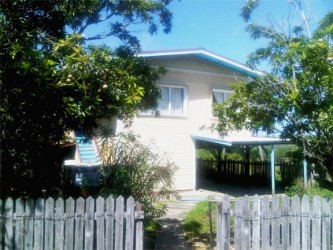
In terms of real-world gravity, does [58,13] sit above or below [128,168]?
above

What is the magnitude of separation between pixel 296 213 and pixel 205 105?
11152 millimetres

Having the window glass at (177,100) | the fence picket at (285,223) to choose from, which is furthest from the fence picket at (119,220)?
the window glass at (177,100)

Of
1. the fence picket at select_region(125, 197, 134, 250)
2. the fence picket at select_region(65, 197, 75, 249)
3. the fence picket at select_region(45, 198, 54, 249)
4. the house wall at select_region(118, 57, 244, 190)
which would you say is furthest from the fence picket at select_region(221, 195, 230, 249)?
the house wall at select_region(118, 57, 244, 190)

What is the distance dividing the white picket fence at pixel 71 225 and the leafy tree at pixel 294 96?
3.15m

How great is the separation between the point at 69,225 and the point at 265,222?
2958 mm

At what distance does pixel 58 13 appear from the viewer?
279 inches

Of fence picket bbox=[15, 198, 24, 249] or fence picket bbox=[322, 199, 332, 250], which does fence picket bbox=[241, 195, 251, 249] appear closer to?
fence picket bbox=[322, 199, 332, 250]

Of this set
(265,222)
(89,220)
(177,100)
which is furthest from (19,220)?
(177,100)

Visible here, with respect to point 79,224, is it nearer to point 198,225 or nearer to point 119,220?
point 119,220

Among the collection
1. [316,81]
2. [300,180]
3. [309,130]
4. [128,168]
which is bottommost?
[300,180]

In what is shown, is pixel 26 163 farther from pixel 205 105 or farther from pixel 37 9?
pixel 205 105

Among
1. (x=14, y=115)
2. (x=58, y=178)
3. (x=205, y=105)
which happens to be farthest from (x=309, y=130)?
(x=205, y=105)

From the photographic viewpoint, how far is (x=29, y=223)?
5.18 metres

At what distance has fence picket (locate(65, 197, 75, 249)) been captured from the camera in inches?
205
